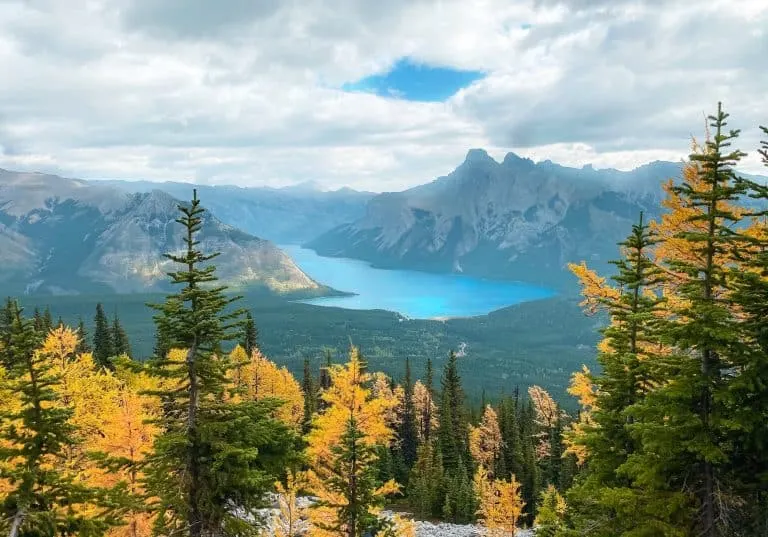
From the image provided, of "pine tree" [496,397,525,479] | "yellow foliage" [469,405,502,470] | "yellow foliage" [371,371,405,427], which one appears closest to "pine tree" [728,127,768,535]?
"pine tree" [496,397,525,479]

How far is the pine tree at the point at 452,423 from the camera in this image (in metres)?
68.3

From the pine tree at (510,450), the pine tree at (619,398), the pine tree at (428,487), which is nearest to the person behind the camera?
the pine tree at (619,398)

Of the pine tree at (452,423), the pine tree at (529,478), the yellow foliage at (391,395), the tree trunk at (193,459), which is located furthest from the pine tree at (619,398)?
the yellow foliage at (391,395)

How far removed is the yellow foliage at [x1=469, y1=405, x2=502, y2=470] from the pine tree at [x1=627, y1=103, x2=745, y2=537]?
193ft

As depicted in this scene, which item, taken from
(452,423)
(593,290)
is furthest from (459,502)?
(593,290)

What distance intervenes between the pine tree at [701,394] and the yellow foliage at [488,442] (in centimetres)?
5896

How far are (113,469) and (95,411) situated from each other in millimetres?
19630

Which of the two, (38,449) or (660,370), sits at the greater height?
(660,370)

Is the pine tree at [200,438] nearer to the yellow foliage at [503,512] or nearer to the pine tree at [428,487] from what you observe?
the yellow foliage at [503,512]

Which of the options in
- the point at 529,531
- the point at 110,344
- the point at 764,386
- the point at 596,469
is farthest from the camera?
the point at 110,344

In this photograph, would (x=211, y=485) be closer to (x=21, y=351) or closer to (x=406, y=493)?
(x=21, y=351)

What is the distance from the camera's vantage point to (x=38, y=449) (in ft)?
38.1

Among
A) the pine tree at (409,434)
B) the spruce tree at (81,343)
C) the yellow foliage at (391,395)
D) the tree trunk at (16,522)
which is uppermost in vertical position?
the tree trunk at (16,522)

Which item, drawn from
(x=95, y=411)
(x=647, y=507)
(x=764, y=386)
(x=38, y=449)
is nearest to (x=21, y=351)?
(x=38, y=449)
